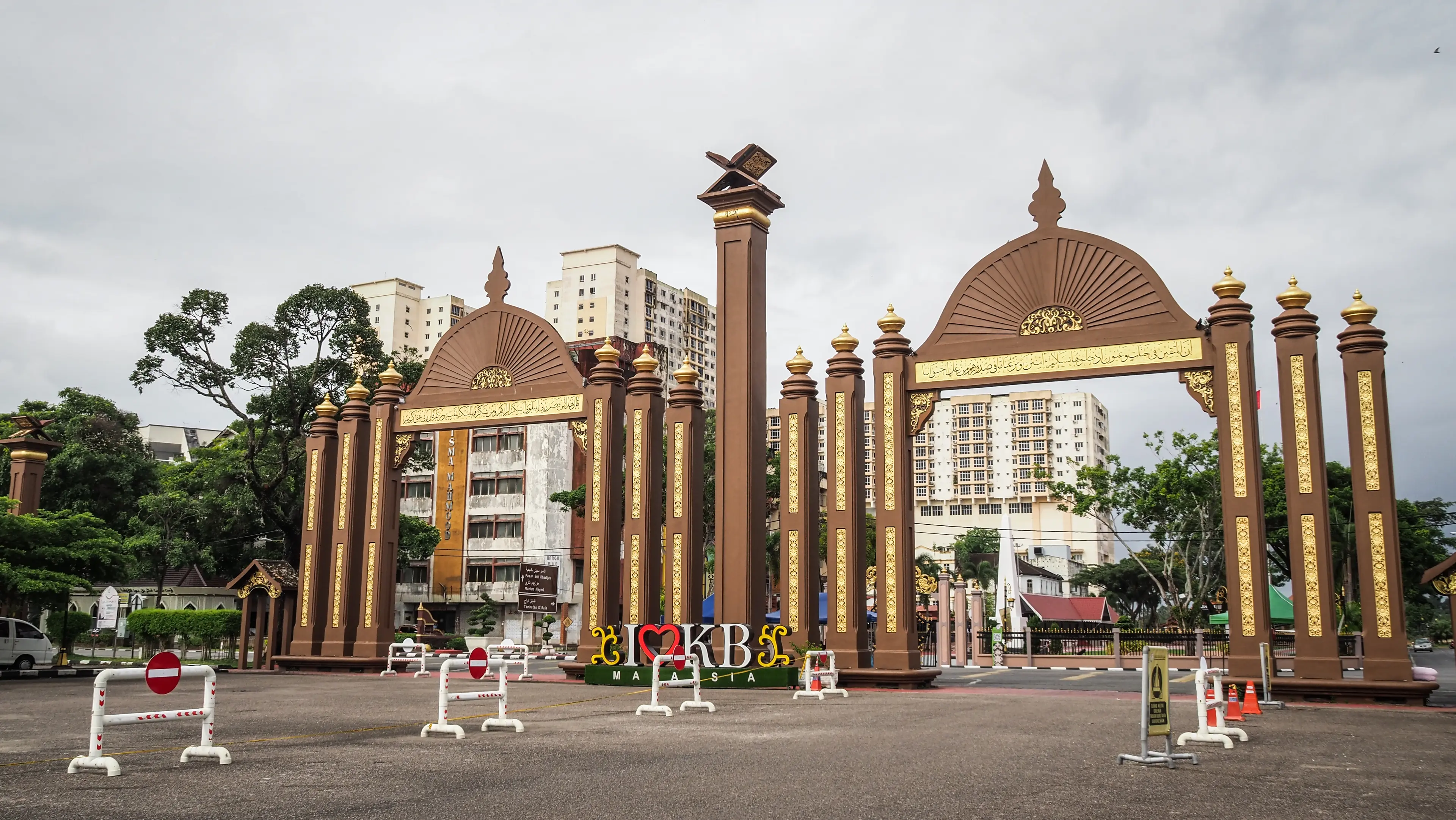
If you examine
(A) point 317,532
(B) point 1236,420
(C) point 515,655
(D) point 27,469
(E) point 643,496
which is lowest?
(C) point 515,655

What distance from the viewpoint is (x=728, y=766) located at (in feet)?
27.5

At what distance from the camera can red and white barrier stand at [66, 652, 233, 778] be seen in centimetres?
777

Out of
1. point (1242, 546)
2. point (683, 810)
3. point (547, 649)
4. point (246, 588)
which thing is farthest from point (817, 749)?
point (547, 649)

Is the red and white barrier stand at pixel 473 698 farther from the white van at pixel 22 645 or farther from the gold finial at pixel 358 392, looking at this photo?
the white van at pixel 22 645

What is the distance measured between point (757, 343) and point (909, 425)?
3.22 metres

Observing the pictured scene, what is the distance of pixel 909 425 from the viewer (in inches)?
773

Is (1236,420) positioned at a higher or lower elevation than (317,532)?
higher

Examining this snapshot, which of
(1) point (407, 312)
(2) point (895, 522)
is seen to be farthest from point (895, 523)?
(1) point (407, 312)

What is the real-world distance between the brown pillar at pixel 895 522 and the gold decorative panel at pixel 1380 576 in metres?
6.61

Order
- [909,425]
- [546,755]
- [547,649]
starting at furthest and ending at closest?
[547,649]
[909,425]
[546,755]

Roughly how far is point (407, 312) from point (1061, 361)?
85690 mm

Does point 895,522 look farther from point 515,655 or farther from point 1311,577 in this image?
point 515,655

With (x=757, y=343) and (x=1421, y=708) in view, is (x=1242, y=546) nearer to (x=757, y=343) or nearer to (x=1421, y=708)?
(x=1421, y=708)

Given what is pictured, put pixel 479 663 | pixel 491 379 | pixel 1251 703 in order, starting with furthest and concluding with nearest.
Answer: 1. pixel 491 379
2. pixel 1251 703
3. pixel 479 663
